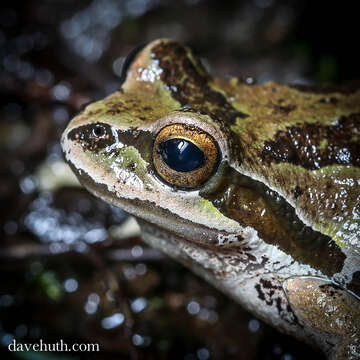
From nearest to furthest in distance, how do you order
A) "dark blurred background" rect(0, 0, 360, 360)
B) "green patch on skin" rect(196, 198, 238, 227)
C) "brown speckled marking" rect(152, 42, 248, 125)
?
"green patch on skin" rect(196, 198, 238, 227) < "brown speckled marking" rect(152, 42, 248, 125) < "dark blurred background" rect(0, 0, 360, 360)

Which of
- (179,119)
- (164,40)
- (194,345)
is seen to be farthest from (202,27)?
(194,345)

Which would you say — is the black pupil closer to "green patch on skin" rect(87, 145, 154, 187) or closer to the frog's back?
"green patch on skin" rect(87, 145, 154, 187)

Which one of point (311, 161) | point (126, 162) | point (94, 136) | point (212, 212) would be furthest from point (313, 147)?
point (94, 136)

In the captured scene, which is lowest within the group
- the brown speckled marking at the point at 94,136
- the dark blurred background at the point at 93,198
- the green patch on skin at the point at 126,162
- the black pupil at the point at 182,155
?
the dark blurred background at the point at 93,198

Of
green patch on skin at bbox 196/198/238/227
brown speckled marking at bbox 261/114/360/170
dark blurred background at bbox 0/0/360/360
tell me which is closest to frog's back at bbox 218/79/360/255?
brown speckled marking at bbox 261/114/360/170

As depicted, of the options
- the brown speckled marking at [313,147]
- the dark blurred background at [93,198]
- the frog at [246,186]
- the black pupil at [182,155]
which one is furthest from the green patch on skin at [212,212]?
the dark blurred background at [93,198]

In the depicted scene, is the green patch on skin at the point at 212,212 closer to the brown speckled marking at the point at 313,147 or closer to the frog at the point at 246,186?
the frog at the point at 246,186

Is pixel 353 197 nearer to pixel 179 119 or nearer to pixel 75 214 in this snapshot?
pixel 179 119
